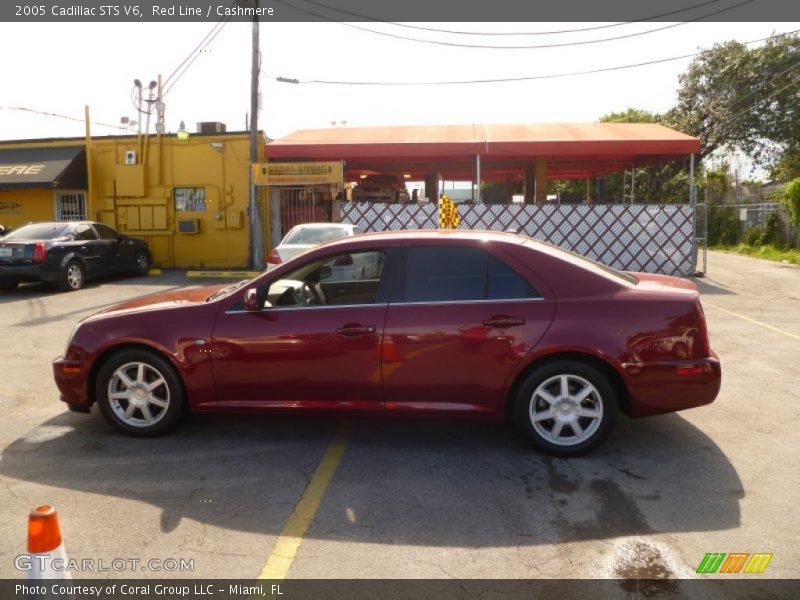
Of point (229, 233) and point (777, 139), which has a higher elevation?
point (777, 139)

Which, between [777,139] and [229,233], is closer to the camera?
[229,233]

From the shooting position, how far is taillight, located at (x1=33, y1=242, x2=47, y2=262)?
13.0 meters

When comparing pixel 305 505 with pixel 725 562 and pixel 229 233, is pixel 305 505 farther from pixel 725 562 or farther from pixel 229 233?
pixel 229 233

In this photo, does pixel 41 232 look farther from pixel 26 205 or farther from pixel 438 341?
pixel 438 341

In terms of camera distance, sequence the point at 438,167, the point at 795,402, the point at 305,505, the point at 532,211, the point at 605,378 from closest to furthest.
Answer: the point at 305,505 → the point at 605,378 → the point at 795,402 → the point at 532,211 → the point at 438,167

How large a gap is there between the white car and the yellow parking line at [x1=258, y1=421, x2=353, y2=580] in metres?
7.12

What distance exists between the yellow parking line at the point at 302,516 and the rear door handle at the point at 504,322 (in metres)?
1.36

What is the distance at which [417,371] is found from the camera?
438 centimetres

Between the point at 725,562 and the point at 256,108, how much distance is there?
672 inches

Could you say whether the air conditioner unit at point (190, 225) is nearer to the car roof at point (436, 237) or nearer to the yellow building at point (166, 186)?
the yellow building at point (166, 186)

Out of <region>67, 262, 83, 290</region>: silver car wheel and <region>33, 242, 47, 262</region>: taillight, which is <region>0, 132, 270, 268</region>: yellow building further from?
<region>33, 242, 47, 262</region>: taillight

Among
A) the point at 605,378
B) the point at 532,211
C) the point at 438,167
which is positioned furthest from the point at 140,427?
the point at 438,167

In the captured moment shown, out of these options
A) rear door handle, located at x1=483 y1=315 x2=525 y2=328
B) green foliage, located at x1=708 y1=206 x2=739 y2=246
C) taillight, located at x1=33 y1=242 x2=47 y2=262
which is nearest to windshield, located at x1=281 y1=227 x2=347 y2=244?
taillight, located at x1=33 y1=242 x2=47 y2=262

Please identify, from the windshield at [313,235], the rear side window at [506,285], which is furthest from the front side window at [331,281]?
the windshield at [313,235]
